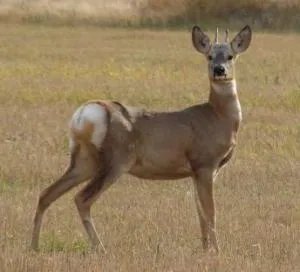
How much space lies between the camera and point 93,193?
9.48 m

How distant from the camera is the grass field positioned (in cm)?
883

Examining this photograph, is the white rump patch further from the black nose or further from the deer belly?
the black nose

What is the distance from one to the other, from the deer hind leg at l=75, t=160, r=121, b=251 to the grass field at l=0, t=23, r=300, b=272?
0.43ft

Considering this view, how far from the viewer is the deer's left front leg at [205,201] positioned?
9523 millimetres

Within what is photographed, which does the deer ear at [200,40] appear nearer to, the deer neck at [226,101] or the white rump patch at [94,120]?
the deer neck at [226,101]

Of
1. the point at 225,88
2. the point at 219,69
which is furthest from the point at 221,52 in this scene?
the point at 225,88

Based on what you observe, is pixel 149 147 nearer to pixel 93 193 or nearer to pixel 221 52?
pixel 93 193

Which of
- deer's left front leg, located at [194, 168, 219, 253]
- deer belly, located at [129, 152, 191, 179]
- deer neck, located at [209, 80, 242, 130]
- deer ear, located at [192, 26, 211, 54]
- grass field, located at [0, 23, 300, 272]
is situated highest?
deer ear, located at [192, 26, 211, 54]

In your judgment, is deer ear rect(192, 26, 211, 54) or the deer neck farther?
deer ear rect(192, 26, 211, 54)

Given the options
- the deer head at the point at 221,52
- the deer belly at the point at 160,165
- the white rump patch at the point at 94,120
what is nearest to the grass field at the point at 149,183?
the deer belly at the point at 160,165

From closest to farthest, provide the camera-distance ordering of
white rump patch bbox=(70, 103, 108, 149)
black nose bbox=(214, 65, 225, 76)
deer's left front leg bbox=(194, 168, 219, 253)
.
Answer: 1. white rump patch bbox=(70, 103, 108, 149)
2. deer's left front leg bbox=(194, 168, 219, 253)
3. black nose bbox=(214, 65, 225, 76)

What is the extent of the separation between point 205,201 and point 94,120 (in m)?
1.14

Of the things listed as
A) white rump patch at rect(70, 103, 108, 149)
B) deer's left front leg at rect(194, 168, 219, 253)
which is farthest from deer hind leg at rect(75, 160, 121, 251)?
deer's left front leg at rect(194, 168, 219, 253)

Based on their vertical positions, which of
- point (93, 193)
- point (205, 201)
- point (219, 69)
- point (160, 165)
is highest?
point (219, 69)
